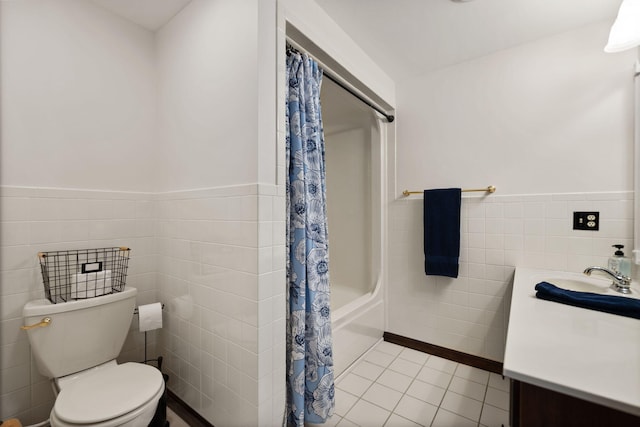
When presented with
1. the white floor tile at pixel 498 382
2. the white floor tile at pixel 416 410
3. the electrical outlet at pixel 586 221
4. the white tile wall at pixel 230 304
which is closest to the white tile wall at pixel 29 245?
the white tile wall at pixel 230 304

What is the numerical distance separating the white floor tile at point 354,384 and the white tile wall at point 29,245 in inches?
63.5

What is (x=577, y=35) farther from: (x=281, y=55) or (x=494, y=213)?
(x=281, y=55)

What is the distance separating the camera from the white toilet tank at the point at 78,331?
1190 millimetres

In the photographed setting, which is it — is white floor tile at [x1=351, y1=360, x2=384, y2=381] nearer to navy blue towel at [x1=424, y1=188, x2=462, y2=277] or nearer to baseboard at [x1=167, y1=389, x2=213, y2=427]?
navy blue towel at [x1=424, y1=188, x2=462, y2=277]

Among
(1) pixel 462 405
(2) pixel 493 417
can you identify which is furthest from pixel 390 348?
(2) pixel 493 417

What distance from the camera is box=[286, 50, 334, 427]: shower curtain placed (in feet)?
4.43

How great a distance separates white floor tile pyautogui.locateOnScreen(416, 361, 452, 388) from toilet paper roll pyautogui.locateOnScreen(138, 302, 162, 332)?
173cm

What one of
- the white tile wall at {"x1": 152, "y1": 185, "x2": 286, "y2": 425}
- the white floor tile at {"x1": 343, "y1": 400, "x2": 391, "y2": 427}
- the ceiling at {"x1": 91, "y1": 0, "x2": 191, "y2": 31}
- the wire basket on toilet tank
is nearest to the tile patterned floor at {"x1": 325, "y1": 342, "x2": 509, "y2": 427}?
the white floor tile at {"x1": 343, "y1": 400, "x2": 391, "y2": 427}

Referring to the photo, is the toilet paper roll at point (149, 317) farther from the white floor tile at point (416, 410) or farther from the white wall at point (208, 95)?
the white floor tile at point (416, 410)

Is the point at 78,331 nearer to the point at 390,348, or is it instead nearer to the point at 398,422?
the point at 398,422

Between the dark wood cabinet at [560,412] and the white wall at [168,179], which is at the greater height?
the white wall at [168,179]

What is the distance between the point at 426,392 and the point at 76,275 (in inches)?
82.7

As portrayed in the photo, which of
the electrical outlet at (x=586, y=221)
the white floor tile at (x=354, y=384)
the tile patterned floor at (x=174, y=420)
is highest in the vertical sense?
the electrical outlet at (x=586, y=221)

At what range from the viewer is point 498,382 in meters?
1.82
